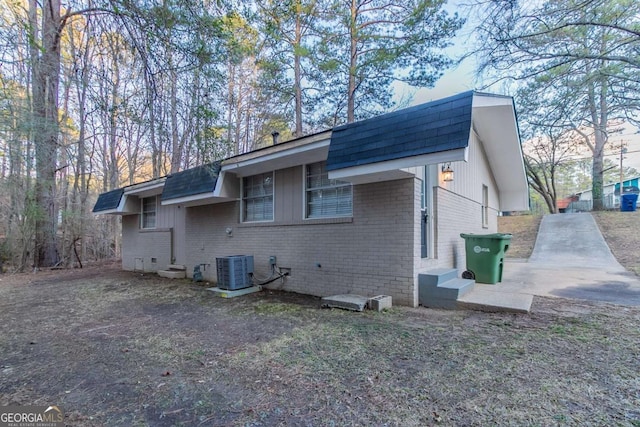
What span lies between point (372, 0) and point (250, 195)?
29.9ft

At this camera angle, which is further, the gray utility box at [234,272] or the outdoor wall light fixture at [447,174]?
the gray utility box at [234,272]

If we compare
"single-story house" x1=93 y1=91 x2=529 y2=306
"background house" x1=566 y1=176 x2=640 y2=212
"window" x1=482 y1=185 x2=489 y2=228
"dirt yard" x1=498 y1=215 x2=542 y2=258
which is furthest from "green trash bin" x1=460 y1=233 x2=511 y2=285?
"background house" x1=566 y1=176 x2=640 y2=212

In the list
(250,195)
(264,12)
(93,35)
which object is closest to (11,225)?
(250,195)

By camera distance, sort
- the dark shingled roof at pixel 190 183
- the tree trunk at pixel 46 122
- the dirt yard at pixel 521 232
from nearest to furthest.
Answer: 1. the tree trunk at pixel 46 122
2. the dark shingled roof at pixel 190 183
3. the dirt yard at pixel 521 232

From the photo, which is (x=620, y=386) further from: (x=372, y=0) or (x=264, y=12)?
(x=372, y=0)

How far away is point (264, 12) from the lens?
187 inches

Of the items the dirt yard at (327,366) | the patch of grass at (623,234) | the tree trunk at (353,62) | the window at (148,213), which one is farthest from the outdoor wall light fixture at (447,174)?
the window at (148,213)

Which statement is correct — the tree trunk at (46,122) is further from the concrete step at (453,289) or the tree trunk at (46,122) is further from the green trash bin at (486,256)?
the green trash bin at (486,256)

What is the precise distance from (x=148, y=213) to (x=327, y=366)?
414 inches

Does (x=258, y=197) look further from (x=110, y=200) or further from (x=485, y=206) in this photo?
(x=485, y=206)

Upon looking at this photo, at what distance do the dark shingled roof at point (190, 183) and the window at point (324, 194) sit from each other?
221cm

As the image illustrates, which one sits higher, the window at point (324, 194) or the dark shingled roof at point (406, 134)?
the dark shingled roof at point (406, 134)

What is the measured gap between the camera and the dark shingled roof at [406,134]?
12.7 ft

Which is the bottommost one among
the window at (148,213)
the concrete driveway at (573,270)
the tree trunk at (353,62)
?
the concrete driveway at (573,270)
